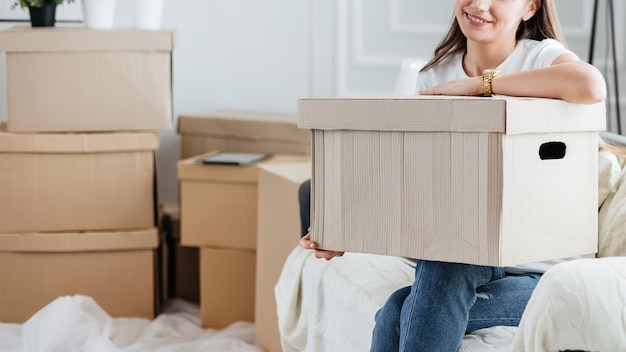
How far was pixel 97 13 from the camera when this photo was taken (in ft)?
7.94

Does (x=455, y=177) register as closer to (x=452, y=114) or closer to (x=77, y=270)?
(x=452, y=114)

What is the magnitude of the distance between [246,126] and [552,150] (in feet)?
4.50

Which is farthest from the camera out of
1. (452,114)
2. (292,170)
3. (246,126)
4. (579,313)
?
(246,126)

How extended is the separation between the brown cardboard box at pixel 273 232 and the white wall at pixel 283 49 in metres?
0.68

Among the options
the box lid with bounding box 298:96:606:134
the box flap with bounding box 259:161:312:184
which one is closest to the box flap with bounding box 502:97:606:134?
the box lid with bounding box 298:96:606:134

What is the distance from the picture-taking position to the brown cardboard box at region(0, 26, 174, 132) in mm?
2330

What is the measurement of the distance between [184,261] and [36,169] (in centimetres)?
55

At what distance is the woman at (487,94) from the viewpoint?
49.1 inches

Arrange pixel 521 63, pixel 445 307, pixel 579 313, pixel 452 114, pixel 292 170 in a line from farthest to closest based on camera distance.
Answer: pixel 292 170
pixel 521 63
pixel 445 307
pixel 452 114
pixel 579 313

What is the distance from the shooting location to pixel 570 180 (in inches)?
48.7

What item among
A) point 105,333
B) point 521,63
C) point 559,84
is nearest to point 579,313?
point 559,84

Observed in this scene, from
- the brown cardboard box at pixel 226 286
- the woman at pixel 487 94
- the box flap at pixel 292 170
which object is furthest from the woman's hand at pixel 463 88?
the brown cardboard box at pixel 226 286

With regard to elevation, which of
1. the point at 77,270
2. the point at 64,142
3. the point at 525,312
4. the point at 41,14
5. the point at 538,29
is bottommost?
the point at 77,270

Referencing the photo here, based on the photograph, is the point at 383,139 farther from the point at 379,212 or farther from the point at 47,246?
the point at 47,246
